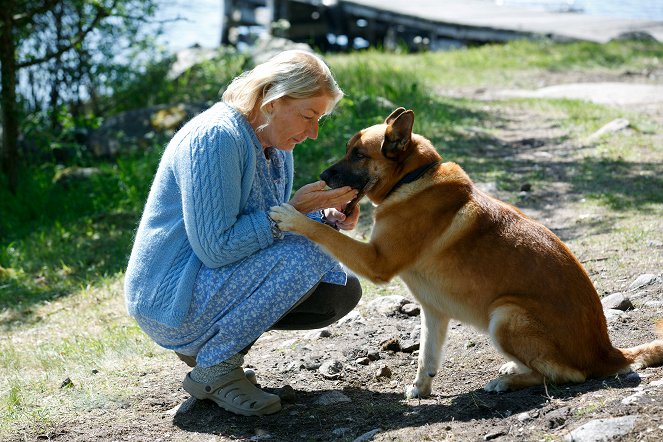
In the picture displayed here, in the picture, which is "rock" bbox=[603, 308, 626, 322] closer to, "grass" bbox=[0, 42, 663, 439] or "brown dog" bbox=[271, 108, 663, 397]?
"grass" bbox=[0, 42, 663, 439]

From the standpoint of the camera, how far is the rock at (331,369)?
4.42 metres

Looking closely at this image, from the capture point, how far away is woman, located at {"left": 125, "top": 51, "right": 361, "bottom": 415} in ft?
12.1

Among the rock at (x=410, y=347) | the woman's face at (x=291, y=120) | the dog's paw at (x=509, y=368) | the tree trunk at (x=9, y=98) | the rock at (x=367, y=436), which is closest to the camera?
the rock at (x=367, y=436)

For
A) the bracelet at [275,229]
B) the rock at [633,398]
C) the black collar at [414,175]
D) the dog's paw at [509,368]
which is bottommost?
the dog's paw at [509,368]

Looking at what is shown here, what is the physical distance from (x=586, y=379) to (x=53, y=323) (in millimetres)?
3972

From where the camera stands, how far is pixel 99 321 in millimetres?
5941

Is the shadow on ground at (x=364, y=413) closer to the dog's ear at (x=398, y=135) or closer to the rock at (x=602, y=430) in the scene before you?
the rock at (x=602, y=430)

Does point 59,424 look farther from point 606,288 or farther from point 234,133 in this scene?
point 606,288

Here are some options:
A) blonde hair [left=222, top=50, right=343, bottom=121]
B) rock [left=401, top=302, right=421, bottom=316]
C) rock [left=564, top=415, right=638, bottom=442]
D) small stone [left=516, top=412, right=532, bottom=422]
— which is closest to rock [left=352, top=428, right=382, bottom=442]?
small stone [left=516, top=412, right=532, bottom=422]

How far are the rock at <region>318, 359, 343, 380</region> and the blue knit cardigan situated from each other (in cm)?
98

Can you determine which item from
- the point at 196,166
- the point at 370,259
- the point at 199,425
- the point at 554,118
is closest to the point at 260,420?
the point at 199,425

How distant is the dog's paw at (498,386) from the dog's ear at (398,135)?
1.18 m

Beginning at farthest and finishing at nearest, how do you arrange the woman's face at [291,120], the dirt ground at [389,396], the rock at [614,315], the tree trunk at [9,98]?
the tree trunk at [9,98]
the rock at [614,315]
the woman's face at [291,120]
the dirt ground at [389,396]

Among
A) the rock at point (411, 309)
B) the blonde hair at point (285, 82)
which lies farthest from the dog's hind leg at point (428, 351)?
the blonde hair at point (285, 82)
